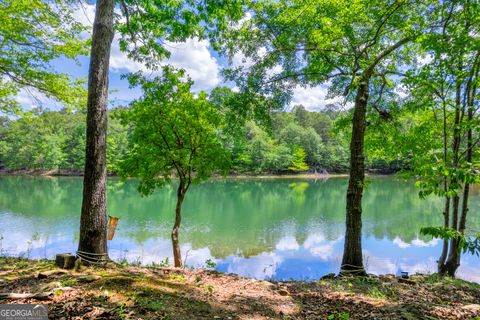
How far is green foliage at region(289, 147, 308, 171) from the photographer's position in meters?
48.9

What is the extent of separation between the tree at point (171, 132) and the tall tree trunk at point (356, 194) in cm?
349

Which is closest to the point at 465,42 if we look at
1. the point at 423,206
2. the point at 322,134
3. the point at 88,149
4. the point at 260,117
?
the point at 260,117

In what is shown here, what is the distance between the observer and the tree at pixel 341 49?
16.2 ft

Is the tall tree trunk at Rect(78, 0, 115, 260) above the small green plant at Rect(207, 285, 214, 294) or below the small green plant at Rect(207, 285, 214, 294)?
above

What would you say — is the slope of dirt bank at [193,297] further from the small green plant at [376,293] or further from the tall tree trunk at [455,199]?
the tall tree trunk at [455,199]

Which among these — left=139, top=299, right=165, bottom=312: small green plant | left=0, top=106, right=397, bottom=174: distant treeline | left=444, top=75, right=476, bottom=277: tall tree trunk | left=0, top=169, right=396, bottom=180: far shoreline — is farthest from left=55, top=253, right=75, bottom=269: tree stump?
left=0, top=169, right=396, bottom=180: far shoreline

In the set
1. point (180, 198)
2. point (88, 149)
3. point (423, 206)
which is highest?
point (88, 149)

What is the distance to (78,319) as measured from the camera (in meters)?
2.26

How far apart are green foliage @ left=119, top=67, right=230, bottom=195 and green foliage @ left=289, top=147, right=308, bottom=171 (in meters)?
42.0

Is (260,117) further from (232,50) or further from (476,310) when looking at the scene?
(476,310)

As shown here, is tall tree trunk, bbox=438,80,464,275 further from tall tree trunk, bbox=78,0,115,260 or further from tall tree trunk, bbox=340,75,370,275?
tall tree trunk, bbox=78,0,115,260

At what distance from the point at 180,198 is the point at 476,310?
6475 millimetres

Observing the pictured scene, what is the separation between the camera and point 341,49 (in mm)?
5414

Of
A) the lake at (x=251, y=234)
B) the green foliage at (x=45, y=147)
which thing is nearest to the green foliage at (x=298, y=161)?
the lake at (x=251, y=234)
